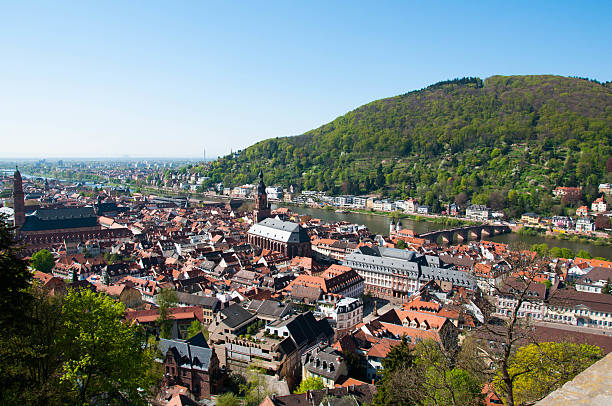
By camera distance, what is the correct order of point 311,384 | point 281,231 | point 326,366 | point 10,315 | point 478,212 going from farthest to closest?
1. point 478,212
2. point 281,231
3. point 326,366
4. point 311,384
5. point 10,315

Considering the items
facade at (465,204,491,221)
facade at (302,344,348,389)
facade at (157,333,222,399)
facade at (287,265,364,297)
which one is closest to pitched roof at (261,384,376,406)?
facade at (302,344,348,389)

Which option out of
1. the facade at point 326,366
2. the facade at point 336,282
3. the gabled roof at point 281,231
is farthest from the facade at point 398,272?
the facade at point 326,366

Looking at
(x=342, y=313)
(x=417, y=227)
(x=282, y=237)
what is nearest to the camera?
(x=342, y=313)

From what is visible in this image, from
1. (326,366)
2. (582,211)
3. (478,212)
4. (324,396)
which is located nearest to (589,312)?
(326,366)

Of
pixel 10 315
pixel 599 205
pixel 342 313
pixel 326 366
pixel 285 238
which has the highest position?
pixel 10 315

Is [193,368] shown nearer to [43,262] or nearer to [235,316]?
[235,316]

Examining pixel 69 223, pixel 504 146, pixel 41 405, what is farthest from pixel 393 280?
pixel 504 146

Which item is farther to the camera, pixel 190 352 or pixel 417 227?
pixel 417 227
